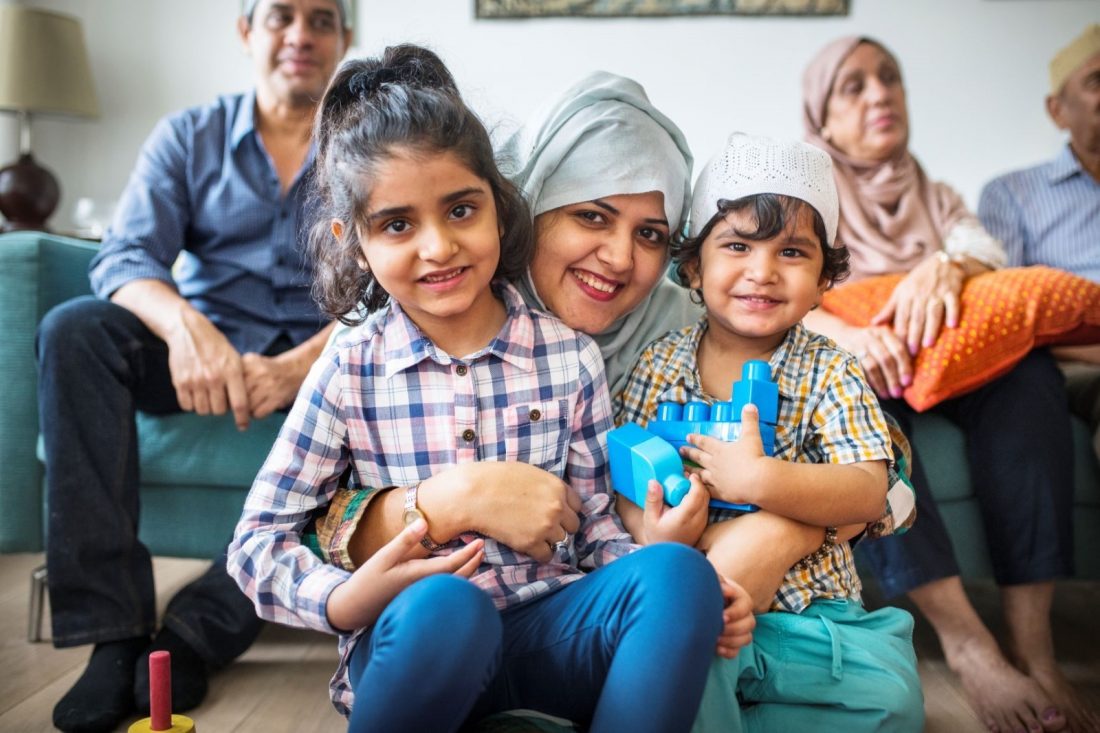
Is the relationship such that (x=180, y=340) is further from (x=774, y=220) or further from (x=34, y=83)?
(x=34, y=83)

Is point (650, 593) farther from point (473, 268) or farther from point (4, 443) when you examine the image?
point (4, 443)

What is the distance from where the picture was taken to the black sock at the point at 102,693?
1229mm

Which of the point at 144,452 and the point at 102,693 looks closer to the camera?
the point at 102,693

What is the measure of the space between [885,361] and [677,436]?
0.59 meters

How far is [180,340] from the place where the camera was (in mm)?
1483

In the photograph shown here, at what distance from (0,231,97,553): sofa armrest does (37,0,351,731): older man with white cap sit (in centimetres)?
9

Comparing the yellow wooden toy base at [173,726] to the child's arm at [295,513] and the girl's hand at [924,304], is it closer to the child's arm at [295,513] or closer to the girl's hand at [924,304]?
the child's arm at [295,513]

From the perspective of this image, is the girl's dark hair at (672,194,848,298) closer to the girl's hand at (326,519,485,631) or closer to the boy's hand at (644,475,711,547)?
the boy's hand at (644,475,711,547)

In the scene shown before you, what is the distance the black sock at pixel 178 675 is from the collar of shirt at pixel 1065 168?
7.12 feet

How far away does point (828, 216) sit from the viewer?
1.12 meters

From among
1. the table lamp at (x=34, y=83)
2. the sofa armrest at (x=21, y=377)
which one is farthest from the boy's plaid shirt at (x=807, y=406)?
the table lamp at (x=34, y=83)

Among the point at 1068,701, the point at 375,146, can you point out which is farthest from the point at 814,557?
the point at 375,146

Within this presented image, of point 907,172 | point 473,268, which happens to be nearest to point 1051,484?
point 907,172

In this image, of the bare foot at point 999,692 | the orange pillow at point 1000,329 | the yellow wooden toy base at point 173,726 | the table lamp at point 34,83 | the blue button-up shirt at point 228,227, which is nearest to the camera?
the yellow wooden toy base at point 173,726
